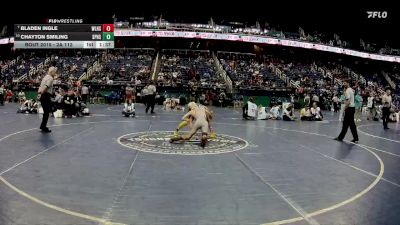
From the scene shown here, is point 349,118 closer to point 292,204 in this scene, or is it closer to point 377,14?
point 292,204

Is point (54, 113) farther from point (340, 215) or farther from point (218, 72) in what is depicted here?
point (218, 72)

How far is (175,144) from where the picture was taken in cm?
904

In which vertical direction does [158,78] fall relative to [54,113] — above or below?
above

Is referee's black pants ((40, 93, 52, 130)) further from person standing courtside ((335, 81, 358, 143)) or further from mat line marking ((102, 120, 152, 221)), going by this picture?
person standing courtside ((335, 81, 358, 143))

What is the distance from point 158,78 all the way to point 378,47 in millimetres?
32552

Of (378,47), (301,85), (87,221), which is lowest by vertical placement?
(87,221)

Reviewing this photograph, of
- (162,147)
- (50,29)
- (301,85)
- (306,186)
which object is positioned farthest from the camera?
(301,85)

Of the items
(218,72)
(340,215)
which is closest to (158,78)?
(218,72)

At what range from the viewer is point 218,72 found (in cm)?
3331
